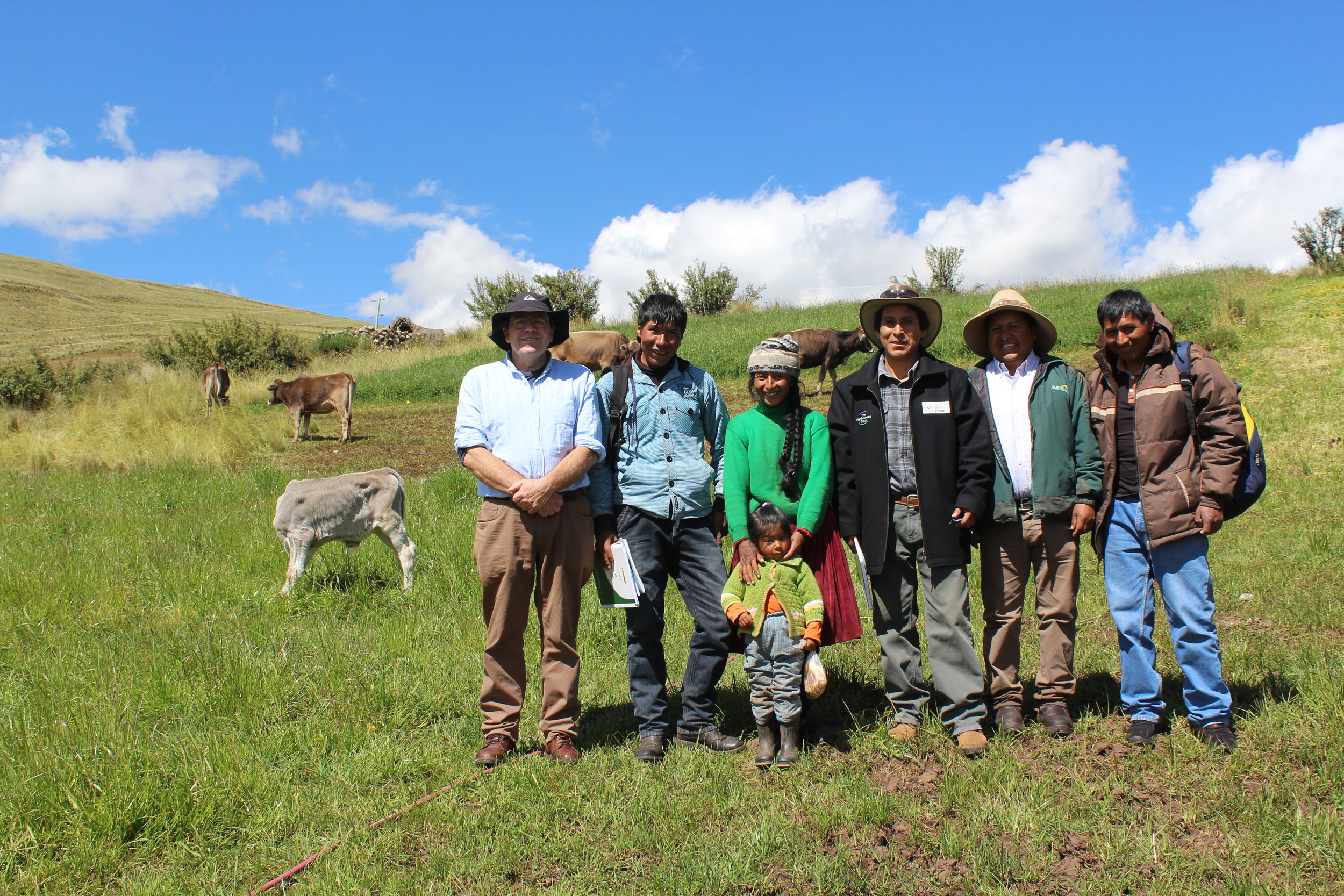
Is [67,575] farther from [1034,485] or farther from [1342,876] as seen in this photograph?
[1342,876]

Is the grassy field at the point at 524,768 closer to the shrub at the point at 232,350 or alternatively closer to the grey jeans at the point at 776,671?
the grey jeans at the point at 776,671

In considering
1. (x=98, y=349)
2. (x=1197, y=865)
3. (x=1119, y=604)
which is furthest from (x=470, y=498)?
(x=98, y=349)

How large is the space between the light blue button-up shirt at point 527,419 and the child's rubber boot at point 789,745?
1510 millimetres

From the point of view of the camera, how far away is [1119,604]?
3787 millimetres

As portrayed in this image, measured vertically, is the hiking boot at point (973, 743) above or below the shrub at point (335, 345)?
below

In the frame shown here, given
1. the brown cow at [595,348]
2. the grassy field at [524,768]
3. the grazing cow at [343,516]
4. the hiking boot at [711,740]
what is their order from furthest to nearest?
1. the brown cow at [595,348]
2. the grazing cow at [343,516]
3. the hiking boot at [711,740]
4. the grassy field at [524,768]

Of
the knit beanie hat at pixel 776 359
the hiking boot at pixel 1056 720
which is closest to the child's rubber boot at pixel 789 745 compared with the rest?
the hiking boot at pixel 1056 720

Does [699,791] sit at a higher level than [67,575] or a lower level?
lower

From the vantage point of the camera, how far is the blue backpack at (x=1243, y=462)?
11.6ft

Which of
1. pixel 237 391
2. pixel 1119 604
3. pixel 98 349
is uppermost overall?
pixel 98 349

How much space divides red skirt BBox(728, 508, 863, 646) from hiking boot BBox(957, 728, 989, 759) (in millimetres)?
652

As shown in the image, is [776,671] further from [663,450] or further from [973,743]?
[663,450]

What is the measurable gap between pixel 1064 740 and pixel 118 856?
13.3ft

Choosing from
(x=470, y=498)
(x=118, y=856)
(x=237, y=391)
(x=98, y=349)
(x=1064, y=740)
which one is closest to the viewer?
(x=118, y=856)
